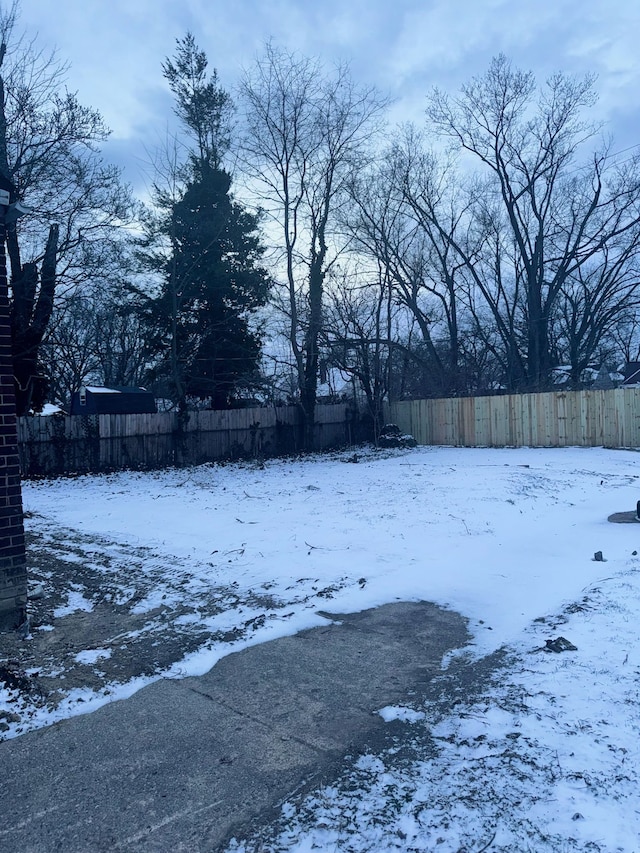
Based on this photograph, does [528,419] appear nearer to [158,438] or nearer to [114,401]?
[158,438]

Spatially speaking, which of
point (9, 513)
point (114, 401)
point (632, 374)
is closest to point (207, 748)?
point (9, 513)

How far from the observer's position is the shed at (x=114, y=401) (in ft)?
75.7

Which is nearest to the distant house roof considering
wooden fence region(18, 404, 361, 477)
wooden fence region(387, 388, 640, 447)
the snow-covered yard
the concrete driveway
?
wooden fence region(387, 388, 640, 447)

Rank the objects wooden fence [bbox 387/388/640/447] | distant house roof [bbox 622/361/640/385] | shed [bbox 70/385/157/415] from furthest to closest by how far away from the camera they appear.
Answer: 1. distant house roof [bbox 622/361/640/385]
2. shed [bbox 70/385/157/415]
3. wooden fence [bbox 387/388/640/447]

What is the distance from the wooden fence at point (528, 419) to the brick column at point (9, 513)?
57.4 feet

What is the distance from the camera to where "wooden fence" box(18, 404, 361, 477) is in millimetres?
15773

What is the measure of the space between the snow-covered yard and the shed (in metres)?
11.8

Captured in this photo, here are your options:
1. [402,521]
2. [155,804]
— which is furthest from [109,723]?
[402,521]

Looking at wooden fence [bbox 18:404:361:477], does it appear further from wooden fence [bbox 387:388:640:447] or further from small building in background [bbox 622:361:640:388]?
small building in background [bbox 622:361:640:388]

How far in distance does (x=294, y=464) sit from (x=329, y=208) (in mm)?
10552

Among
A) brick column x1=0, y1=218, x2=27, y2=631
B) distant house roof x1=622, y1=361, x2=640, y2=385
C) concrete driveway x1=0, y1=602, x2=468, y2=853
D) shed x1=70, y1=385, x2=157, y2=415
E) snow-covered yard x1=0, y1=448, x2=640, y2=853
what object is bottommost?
concrete driveway x1=0, y1=602, x2=468, y2=853

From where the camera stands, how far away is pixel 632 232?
1094 inches

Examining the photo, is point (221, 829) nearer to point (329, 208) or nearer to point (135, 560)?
point (135, 560)

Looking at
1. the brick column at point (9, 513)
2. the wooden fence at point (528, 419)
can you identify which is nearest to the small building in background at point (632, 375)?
the wooden fence at point (528, 419)
